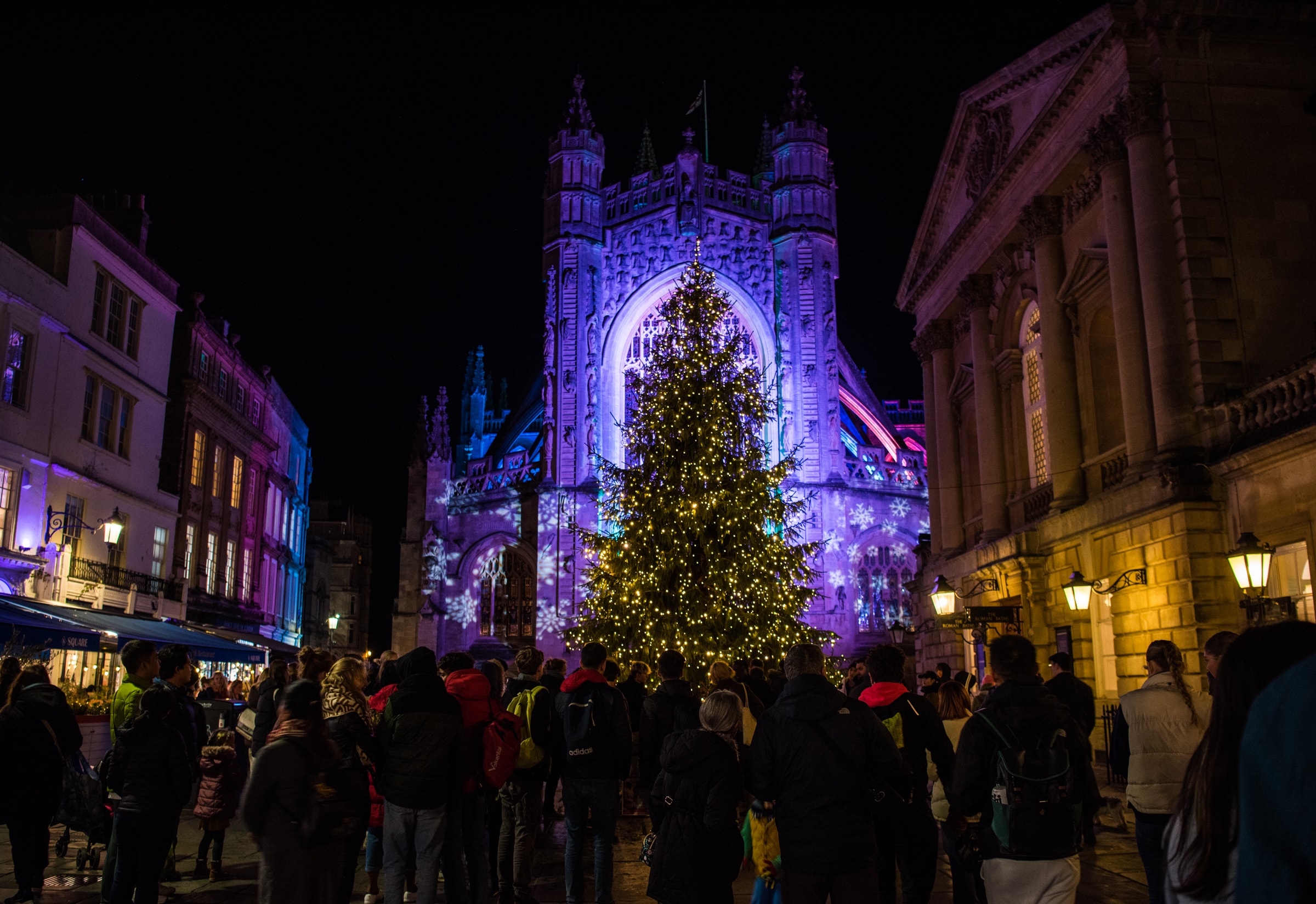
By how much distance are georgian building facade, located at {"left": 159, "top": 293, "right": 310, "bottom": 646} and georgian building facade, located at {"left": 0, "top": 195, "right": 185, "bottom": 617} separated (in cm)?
185

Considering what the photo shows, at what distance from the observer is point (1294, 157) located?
599 inches

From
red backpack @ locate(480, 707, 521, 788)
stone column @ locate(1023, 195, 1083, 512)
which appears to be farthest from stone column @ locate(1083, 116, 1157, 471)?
red backpack @ locate(480, 707, 521, 788)

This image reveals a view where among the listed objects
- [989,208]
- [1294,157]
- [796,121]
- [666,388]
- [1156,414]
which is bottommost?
[1156,414]

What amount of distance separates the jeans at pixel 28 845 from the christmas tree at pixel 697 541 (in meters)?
12.1

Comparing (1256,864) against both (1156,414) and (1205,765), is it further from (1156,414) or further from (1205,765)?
(1156,414)

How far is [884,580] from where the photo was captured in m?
38.6

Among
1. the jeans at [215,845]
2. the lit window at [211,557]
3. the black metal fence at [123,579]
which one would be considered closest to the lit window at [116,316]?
the black metal fence at [123,579]

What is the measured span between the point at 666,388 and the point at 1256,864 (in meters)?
19.5

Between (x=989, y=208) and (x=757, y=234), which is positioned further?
(x=757, y=234)

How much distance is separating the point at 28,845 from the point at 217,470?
26.9 m

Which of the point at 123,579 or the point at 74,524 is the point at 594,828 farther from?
the point at 123,579

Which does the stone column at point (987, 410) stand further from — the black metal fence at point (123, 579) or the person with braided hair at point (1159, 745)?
the black metal fence at point (123, 579)

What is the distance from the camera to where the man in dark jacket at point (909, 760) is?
6.59m

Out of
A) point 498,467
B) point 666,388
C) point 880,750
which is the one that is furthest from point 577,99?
point 880,750
